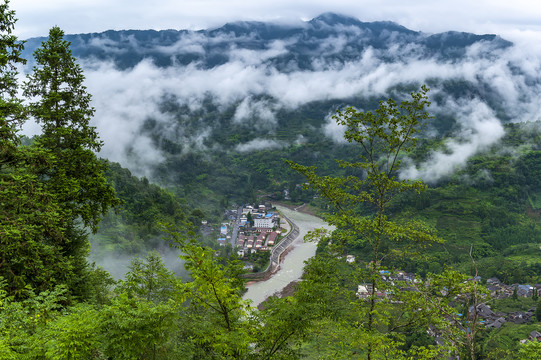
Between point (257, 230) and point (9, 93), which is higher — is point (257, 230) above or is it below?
below

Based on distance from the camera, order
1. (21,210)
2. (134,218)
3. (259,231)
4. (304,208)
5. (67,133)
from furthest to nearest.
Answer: (304,208), (259,231), (134,218), (67,133), (21,210)

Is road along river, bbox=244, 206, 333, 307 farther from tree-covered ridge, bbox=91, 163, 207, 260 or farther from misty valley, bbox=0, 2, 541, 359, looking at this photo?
tree-covered ridge, bbox=91, 163, 207, 260

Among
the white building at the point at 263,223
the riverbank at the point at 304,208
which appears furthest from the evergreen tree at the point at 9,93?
the riverbank at the point at 304,208

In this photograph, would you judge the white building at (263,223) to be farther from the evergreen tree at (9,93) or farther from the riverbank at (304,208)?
the evergreen tree at (9,93)

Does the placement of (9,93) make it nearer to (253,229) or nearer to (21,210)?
(21,210)

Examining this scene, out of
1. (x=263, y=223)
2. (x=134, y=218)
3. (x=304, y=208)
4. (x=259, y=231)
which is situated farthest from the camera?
(x=304, y=208)

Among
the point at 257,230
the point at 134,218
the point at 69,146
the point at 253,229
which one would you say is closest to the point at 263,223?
the point at 257,230
